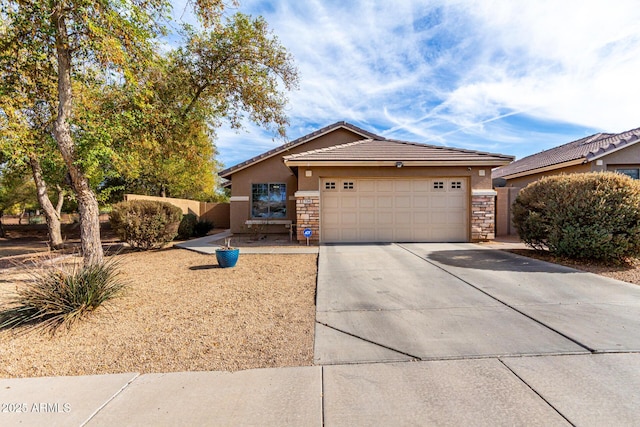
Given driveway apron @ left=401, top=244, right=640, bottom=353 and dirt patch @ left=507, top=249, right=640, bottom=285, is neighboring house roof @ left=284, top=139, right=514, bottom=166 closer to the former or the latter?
driveway apron @ left=401, top=244, right=640, bottom=353

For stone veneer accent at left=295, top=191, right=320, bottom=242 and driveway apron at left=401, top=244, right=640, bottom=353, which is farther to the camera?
stone veneer accent at left=295, top=191, right=320, bottom=242

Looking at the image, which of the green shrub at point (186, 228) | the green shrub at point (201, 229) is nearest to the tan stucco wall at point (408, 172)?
the green shrub at point (186, 228)

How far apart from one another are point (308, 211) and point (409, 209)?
11.9 ft

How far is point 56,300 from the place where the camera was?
435 cm

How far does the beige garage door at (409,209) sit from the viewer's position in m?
11.3

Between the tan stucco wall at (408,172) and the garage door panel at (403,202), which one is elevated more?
the tan stucco wall at (408,172)

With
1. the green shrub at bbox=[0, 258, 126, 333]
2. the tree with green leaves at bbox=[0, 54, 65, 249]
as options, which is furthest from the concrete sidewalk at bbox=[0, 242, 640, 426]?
the tree with green leaves at bbox=[0, 54, 65, 249]

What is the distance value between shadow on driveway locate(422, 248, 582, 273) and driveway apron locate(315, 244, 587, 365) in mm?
1048

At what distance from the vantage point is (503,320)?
4090mm

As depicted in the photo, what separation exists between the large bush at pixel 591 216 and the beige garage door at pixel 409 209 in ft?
11.1

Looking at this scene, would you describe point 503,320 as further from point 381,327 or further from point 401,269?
point 401,269

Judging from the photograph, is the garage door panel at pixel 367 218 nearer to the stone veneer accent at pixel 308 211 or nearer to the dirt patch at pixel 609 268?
the stone veneer accent at pixel 308 211

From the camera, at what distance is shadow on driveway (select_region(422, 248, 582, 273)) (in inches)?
270

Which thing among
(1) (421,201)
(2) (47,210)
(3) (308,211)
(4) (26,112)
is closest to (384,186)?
(1) (421,201)
